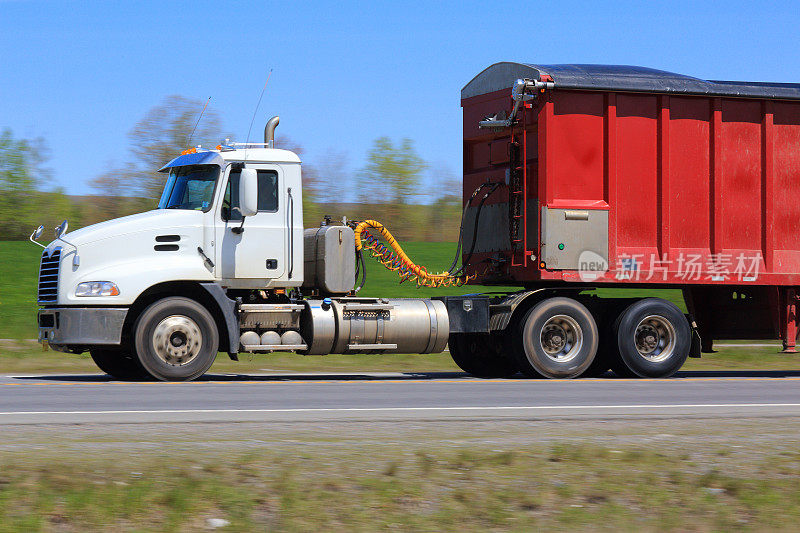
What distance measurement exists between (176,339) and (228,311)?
76 cm

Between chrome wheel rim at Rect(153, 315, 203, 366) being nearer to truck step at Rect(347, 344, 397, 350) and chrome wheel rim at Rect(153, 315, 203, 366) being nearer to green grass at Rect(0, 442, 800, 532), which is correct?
truck step at Rect(347, 344, 397, 350)

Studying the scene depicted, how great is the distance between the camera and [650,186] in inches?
611

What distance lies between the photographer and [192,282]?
1428 cm

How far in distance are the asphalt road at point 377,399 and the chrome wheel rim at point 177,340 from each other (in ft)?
1.53

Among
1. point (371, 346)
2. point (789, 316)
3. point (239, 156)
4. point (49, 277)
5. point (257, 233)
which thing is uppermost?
point (239, 156)

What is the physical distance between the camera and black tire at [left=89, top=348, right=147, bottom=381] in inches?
587

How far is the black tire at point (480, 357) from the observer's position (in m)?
16.5

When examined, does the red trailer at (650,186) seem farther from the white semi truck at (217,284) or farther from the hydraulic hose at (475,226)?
the white semi truck at (217,284)


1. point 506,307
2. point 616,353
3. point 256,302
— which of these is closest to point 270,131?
point 256,302

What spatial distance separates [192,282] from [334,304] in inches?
77.0

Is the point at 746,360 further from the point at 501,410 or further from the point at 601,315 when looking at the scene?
the point at 501,410

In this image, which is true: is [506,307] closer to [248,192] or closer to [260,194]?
[260,194]

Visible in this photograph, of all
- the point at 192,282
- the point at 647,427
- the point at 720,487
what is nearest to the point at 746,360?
the point at 192,282

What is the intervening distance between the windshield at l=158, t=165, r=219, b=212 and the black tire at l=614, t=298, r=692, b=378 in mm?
6000
